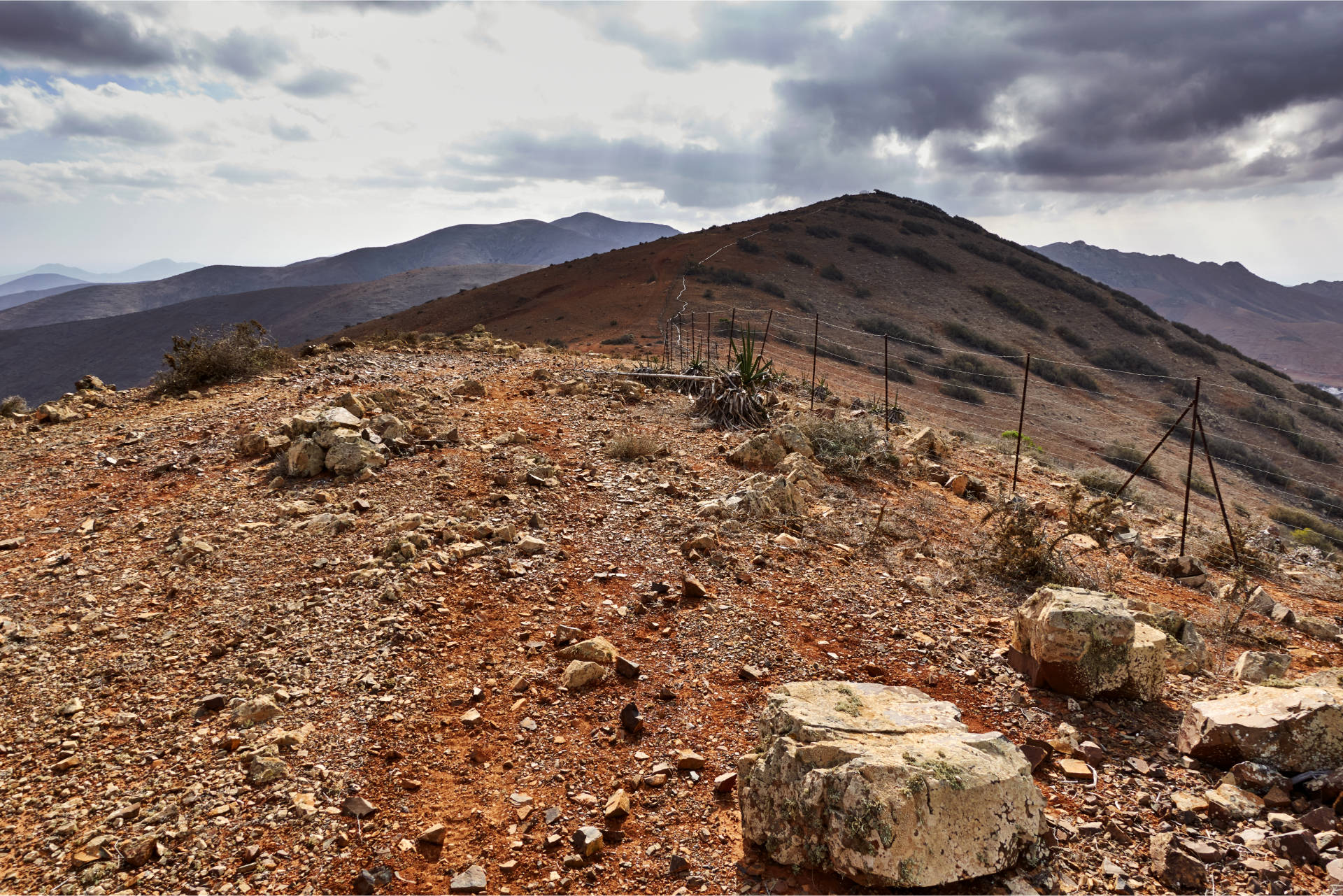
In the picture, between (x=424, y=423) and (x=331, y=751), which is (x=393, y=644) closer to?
(x=331, y=751)

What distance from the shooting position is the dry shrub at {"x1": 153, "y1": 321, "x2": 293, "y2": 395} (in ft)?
35.1

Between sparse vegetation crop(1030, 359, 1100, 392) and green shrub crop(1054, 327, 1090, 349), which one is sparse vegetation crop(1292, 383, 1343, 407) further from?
sparse vegetation crop(1030, 359, 1100, 392)

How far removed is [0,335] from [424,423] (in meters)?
103

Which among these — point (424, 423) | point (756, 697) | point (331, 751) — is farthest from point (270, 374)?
point (756, 697)

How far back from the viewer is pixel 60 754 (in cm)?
362

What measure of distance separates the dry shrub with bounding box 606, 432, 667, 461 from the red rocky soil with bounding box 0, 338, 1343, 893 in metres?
0.12

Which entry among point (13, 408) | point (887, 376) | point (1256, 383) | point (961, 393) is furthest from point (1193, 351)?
point (13, 408)

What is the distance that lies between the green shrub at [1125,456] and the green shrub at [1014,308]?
49.2 feet

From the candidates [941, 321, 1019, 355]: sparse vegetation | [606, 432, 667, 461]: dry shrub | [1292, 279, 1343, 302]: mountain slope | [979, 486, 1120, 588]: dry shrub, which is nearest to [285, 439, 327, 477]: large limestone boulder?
[606, 432, 667, 461]: dry shrub

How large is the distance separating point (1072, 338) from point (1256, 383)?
6.94m

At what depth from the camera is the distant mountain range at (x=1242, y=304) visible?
94.9 m

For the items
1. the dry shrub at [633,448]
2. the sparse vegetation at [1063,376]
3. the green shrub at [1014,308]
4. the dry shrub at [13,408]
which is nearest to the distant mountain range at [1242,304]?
the green shrub at [1014,308]

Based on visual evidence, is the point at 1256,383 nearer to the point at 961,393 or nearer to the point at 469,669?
the point at 961,393

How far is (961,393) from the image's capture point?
2012 centimetres
